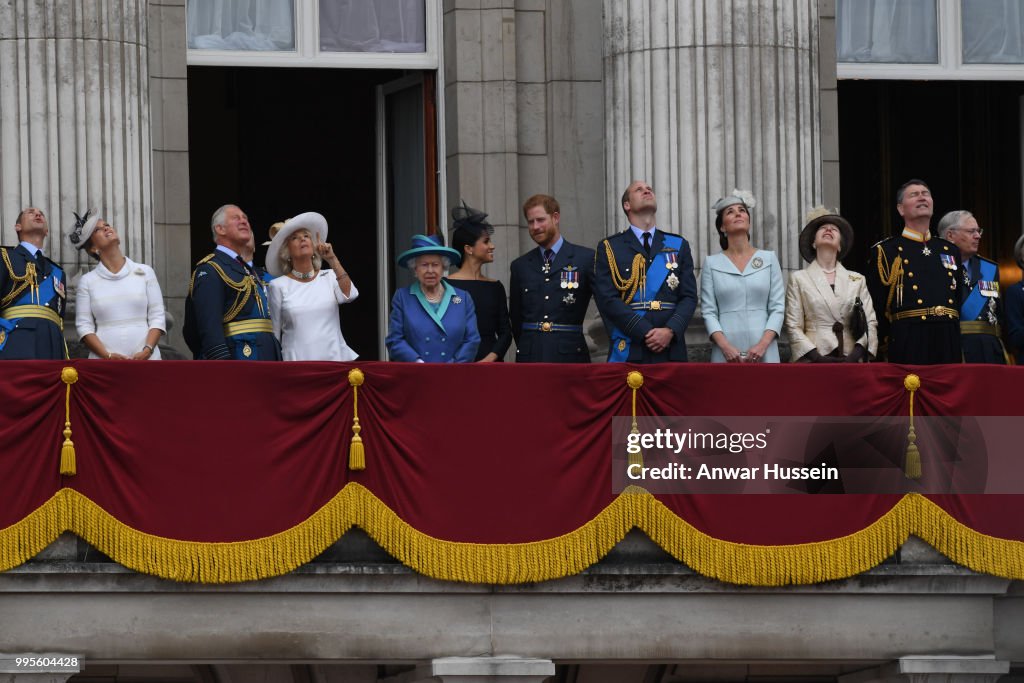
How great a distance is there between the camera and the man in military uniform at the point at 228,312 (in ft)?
56.4

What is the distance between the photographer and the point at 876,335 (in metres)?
17.9

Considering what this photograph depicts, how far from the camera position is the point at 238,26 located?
2047cm

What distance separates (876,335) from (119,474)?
5.60 meters

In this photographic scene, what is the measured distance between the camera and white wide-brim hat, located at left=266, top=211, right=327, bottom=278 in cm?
1762

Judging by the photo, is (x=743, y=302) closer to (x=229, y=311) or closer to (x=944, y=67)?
(x=229, y=311)

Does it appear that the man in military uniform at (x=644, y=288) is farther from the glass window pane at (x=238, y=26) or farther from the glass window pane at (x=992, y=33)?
the glass window pane at (x=992, y=33)

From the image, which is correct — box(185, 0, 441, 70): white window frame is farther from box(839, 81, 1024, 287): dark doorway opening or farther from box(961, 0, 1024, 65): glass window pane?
box(839, 81, 1024, 287): dark doorway opening

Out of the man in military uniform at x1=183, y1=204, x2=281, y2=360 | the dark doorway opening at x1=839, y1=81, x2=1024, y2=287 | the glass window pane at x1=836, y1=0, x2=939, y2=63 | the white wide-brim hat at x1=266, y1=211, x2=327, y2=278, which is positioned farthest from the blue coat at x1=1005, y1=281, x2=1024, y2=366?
the dark doorway opening at x1=839, y1=81, x2=1024, y2=287

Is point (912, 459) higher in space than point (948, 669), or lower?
higher

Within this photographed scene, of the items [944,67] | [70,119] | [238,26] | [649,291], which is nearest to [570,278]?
[649,291]

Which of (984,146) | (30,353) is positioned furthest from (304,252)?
(984,146)

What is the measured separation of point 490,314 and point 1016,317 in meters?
3.91

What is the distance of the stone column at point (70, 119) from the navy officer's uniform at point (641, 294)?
3.79m

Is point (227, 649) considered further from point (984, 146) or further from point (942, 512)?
point (984, 146)
